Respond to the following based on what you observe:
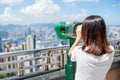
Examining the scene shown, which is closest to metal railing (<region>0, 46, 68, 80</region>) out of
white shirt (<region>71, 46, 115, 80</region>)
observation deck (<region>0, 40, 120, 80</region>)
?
observation deck (<region>0, 40, 120, 80</region>)

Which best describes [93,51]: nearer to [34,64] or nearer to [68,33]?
[68,33]

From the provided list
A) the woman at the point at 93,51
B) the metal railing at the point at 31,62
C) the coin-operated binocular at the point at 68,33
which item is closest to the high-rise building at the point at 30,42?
the metal railing at the point at 31,62

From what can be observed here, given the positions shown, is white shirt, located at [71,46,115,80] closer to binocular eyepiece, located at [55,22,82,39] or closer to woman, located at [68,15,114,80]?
woman, located at [68,15,114,80]

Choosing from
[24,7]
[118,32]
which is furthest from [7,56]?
[24,7]

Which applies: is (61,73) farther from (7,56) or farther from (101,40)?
(101,40)

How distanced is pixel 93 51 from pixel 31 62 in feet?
4.02

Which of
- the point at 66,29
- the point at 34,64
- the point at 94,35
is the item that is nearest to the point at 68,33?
the point at 66,29

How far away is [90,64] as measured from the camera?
1180mm

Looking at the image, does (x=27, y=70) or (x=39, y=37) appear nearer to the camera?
(x=27, y=70)

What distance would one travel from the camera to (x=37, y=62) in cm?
228

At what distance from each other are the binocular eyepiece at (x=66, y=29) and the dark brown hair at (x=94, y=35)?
37cm

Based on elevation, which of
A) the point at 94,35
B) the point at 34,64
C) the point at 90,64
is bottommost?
the point at 34,64

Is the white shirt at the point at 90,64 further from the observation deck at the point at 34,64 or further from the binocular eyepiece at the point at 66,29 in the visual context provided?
the observation deck at the point at 34,64

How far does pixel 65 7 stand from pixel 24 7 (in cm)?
120
